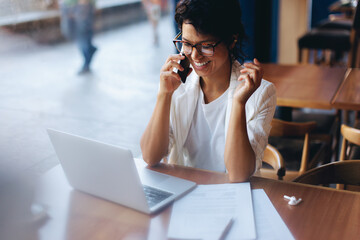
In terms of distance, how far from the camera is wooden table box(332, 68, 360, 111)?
7.02 feet

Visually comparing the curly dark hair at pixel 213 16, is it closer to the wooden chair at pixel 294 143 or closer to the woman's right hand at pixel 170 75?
the woman's right hand at pixel 170 75

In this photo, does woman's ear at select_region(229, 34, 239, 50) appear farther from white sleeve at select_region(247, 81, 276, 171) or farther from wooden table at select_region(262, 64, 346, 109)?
wooden table at select_region(262, 64, 346, 109)

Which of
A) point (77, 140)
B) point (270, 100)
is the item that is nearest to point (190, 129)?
point (270, 100)

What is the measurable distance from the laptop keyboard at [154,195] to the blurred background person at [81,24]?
2.44 m

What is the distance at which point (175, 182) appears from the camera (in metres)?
1.28

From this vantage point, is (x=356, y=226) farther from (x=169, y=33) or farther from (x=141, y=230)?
(x=169, y=33)

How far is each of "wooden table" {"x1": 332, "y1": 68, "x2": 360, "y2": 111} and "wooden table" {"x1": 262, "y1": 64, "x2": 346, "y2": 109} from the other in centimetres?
3

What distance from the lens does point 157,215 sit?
1122mm

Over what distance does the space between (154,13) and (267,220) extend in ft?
12.9

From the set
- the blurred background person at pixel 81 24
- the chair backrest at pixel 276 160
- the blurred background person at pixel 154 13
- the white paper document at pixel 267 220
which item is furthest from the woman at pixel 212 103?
the blurred background person at pixel 154 13

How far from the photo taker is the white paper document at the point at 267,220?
3.30 feet

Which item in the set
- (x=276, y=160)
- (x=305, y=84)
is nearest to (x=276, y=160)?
(x=276, y=160)

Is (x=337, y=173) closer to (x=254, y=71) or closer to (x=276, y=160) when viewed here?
(x=276, y=160)

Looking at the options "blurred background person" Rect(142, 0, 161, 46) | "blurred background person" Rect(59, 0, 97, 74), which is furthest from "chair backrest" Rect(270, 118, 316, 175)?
"blurred background person" Rect(142, 0, 161, 46)
